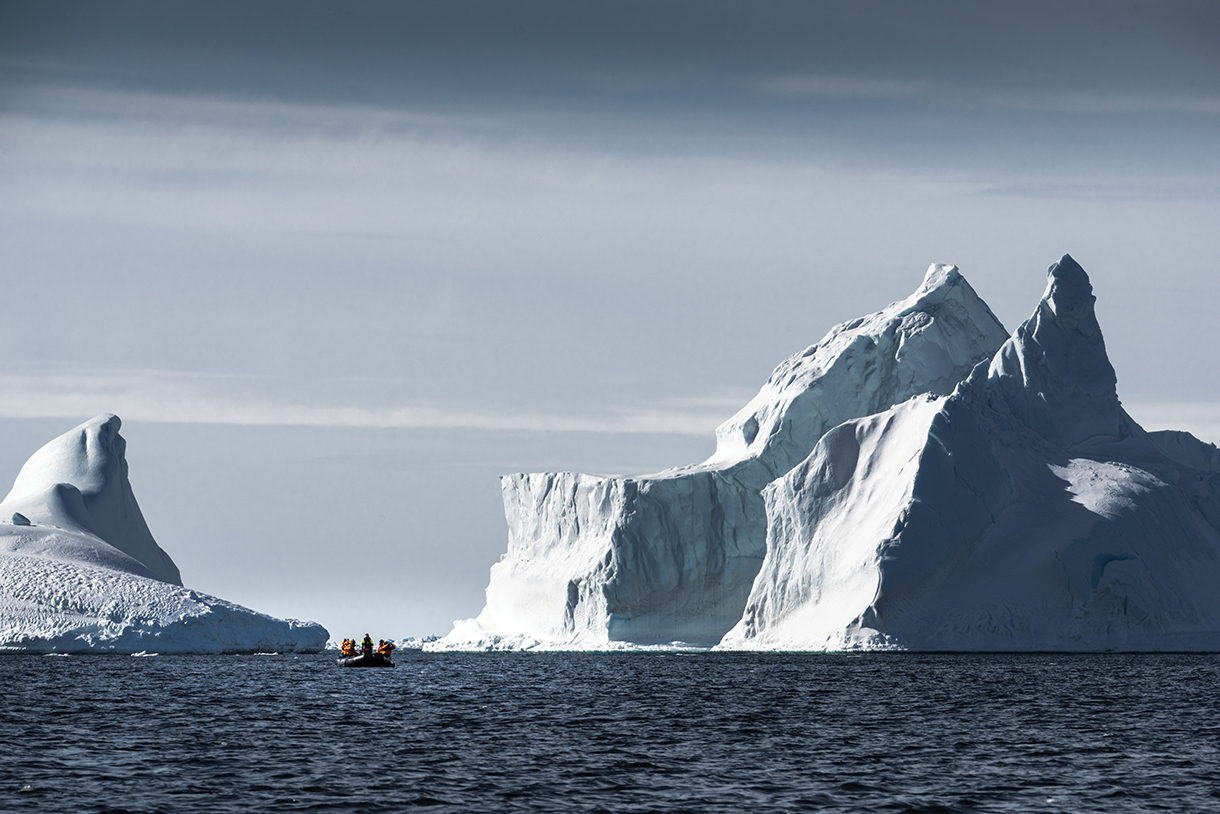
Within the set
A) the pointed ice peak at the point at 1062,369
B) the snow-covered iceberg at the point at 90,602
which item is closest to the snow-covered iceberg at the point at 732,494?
the pointed ice peak at the point at 1062,369

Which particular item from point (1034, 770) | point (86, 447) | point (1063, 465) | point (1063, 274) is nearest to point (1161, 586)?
point (1063, 465)

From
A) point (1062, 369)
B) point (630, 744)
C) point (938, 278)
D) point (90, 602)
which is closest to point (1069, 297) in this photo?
point (1062, 369)

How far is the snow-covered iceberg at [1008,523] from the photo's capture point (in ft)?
226

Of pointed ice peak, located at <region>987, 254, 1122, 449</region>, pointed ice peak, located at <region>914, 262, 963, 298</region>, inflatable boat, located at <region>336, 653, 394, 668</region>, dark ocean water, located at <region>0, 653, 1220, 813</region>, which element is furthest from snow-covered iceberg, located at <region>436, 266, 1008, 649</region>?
dark ocean water, located at <region>0, 653, 1220, 813</region>

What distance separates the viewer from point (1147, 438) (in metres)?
81.0

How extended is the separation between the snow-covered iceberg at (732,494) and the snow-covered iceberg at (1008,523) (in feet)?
25.9

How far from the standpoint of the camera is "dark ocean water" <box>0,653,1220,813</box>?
23406 millimetres

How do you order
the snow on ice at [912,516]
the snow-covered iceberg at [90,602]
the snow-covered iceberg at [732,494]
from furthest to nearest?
1. the snow-covered iceberg at [90,602]
2. the snow-covered iceberg at [732,494]
3. the snow on ice at [912,516]

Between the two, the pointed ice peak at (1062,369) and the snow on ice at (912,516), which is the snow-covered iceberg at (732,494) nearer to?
the snow on ice at (912,516)

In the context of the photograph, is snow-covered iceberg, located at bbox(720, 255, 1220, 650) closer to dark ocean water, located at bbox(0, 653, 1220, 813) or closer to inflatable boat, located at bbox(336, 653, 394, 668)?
dark ocean water, located at bbox(0, 653, 1220, 813)

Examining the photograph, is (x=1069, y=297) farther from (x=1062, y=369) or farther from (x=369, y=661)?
(x=369, y=661)

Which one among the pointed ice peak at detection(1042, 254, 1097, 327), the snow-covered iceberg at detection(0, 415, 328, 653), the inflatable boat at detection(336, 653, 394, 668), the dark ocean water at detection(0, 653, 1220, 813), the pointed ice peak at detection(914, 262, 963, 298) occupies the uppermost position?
the pointed ice peak at detection(914, 262, 963, 298)

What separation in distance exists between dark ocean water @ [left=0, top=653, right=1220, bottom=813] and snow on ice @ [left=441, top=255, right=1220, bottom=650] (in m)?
12.9

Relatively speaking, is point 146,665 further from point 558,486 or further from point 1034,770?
point 1034,770
